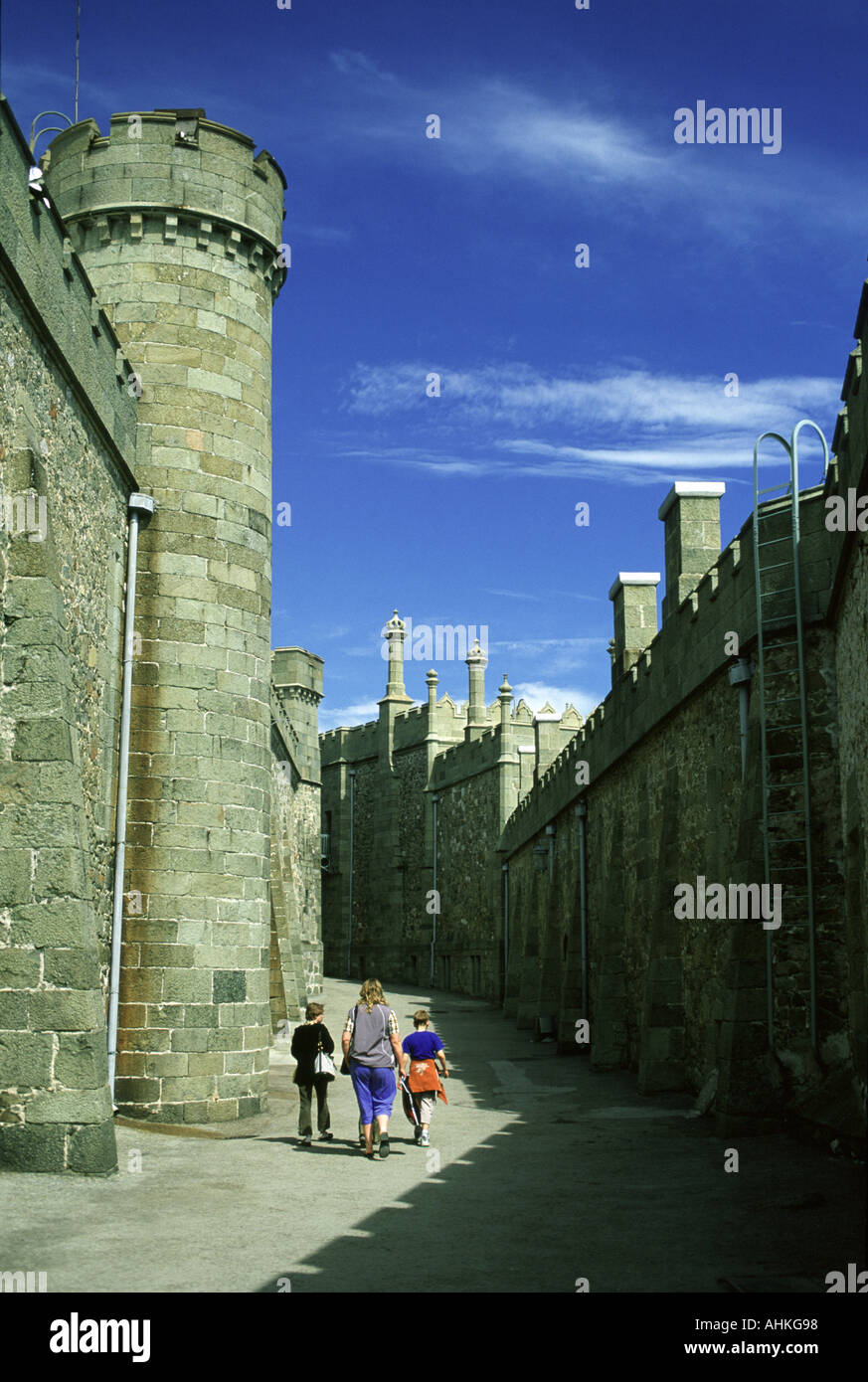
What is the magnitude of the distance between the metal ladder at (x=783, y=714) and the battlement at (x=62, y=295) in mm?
5985

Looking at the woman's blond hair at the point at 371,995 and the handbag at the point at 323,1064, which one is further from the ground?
the woman's blond hair at the point at 371,995

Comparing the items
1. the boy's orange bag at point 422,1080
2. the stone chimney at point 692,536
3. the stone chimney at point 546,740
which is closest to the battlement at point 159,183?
the stone chimney at point 692,536

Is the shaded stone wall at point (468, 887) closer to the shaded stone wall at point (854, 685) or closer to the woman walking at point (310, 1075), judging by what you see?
the woman walking at point (310, 1075)

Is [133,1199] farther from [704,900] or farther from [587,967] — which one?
[587,967]

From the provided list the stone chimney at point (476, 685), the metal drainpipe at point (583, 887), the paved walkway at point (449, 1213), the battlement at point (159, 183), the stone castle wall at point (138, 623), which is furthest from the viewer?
the stone chimney at point (476, 685)

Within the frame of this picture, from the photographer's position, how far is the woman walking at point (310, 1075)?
36.0 feet

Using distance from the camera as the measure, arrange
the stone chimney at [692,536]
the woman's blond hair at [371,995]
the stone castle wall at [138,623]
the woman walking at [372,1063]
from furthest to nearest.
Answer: the stone chimney at [692,536]
the woman's blond hair at [371,995]
the woman walking at [372,1063]
the stone castle wall at [138,623]

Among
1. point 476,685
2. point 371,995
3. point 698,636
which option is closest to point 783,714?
point 698,636

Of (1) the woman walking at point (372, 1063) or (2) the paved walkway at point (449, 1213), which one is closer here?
(2) the paved walkway at point (449, 1213)

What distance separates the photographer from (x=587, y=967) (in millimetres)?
21328

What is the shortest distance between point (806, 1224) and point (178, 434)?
9.47 m

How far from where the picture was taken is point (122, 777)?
39.7ft
